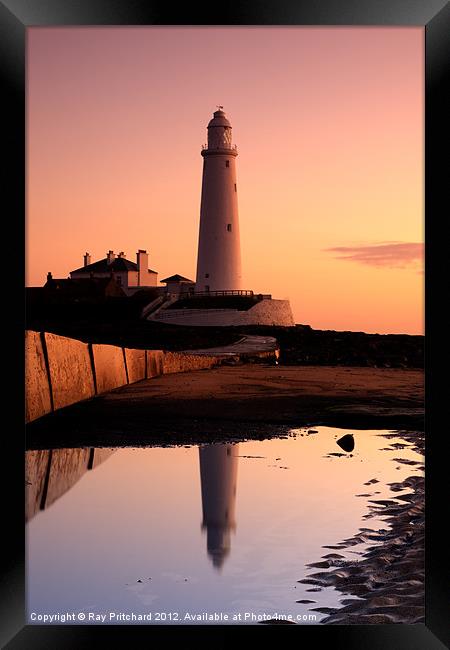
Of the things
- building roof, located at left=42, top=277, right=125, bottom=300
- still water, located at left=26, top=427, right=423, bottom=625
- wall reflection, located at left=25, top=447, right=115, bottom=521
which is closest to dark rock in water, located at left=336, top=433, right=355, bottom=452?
still water, located at left=26, top=427, right=423, bottom=625

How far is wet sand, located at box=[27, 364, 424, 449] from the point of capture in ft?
20.7

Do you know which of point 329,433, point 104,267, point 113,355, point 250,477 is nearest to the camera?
point 250,477

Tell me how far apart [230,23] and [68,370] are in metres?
5.70

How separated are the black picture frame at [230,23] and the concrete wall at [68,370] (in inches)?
171

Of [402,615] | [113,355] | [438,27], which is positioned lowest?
[402,615]

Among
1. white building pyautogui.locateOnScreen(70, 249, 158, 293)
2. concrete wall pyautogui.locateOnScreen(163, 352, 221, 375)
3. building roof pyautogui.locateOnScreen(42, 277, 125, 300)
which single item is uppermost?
white building pyautogui.locateOnScreen(70, 249, 158, 293)

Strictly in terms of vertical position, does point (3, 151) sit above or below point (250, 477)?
above

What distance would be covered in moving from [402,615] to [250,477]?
227 cm

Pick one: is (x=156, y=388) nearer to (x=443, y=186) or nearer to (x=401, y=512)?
Answer: (x=401, y=512)

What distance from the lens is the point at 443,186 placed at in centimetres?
276

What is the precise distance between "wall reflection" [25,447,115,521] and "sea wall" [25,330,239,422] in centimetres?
45

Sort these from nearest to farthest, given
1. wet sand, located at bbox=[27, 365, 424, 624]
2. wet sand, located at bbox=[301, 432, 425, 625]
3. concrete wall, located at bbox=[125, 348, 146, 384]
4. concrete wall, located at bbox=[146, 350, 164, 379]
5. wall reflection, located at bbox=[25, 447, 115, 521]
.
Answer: wet sand, located at bbox=[301, 432, 425, 625], wet sand, located at bbox=[27, 365, 424, 624], wall reflection, located at bbox=[25, 447, 115, 521], concrete wall, located at bbox=[125, 348, 146, 384], concrete wall, located at bbox=[146, 350, 164, 379]

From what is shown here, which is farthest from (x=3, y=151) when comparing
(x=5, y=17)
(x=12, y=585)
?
(x=12, y=585)

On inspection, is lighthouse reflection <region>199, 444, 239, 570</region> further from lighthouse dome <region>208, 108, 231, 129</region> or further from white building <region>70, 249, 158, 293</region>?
white building <region>70, 249, 158, 293</region>
